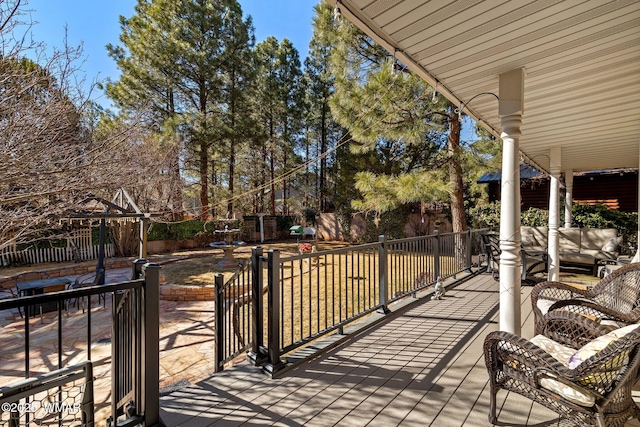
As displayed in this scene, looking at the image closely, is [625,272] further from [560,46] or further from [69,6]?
[69,6]

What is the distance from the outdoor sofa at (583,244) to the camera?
20.7 ft

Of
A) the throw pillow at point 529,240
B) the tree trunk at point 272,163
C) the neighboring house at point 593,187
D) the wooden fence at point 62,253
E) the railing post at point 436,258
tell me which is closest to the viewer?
the railing post at point 436,258

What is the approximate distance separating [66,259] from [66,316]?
5.88 metres

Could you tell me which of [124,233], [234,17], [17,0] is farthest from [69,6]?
[234,17]

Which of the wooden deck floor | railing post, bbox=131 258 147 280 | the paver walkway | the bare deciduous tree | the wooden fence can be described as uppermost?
the bare deciduous tree

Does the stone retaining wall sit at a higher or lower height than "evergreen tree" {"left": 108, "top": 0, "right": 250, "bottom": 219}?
lower

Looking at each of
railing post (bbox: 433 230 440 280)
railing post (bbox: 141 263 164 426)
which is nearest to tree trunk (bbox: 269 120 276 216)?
railing post (bbox: 433 230 440 280)

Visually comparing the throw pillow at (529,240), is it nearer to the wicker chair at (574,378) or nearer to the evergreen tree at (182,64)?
the wicker chair at (574,378)

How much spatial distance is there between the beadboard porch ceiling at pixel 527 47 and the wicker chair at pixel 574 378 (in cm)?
184

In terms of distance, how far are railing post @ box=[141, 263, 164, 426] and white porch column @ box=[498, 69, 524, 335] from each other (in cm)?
256

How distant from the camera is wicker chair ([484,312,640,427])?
1.49 m

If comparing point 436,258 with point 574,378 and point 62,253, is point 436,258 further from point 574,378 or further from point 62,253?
point 62,253

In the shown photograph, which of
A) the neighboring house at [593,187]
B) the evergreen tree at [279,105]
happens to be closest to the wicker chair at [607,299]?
the neighboring house at [593,187]

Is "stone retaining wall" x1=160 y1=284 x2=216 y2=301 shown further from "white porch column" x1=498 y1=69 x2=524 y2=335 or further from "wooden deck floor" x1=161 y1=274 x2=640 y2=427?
"white porch column" x1=498 y1=69 x2=524 y2=335
